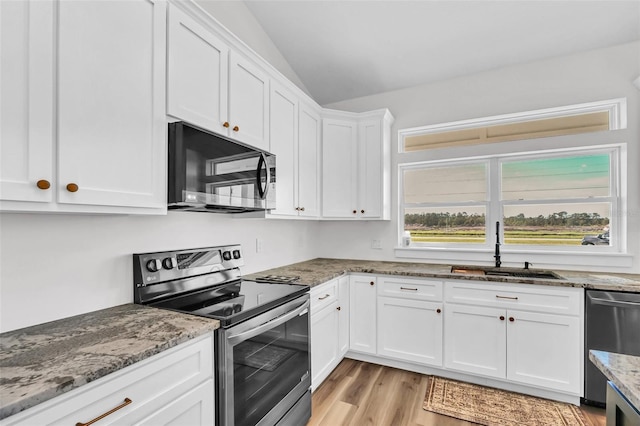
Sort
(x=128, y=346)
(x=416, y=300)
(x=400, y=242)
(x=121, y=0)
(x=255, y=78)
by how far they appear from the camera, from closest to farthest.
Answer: (x=128, y=346)
(x=121, y=0)
(x=255, y=78)
(x=416, y=300)
(x=400, y=242)

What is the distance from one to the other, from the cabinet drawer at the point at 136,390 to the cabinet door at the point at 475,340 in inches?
77.3

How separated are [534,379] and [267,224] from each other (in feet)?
7.83

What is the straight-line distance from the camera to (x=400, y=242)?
334cm

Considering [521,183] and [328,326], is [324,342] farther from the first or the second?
[521,183]

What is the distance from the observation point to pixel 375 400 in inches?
90.3

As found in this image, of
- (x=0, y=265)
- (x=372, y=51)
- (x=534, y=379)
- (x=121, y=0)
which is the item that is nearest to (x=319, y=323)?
(x=534, y=379)

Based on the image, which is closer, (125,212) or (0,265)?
(0,265)

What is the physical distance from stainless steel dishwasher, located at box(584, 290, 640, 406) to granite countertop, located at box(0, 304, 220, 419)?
2.44 meters

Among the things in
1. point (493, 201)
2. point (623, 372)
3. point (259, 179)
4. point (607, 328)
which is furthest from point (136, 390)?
point (493, 201)

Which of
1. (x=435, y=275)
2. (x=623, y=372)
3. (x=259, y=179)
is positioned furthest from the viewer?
(x=435, y=275)

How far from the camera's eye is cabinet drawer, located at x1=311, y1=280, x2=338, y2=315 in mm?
2248

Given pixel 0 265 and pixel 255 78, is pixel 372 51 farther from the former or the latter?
pixel 0 265

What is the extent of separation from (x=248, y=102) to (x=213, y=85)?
0.32 metres

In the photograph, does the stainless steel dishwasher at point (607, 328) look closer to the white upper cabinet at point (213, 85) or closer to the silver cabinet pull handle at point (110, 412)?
the white upper cabinet at point (213, 85)
